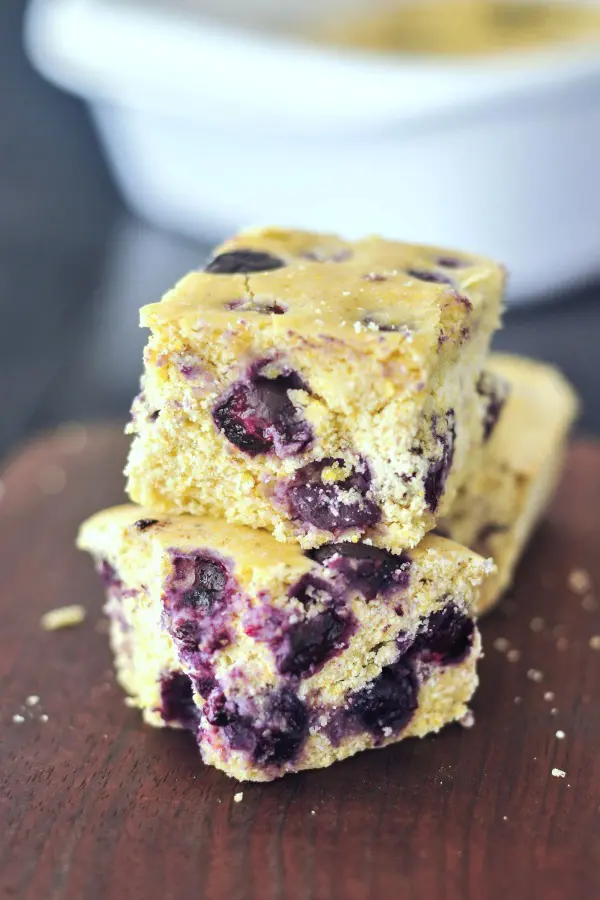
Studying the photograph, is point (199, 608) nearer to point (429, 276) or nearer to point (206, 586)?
point (206, 586)

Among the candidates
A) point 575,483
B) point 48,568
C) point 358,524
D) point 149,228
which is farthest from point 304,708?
point 149,228

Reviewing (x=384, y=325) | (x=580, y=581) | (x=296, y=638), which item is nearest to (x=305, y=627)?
(x=296, y=638)

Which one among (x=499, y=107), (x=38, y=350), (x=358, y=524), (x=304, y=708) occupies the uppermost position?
(x=499, y=107)

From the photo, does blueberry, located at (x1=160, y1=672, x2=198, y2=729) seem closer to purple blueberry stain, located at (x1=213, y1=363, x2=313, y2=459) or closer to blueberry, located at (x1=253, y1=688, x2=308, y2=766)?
blueberry, located at (x1=253, y1=688, x2=308, y2=766)

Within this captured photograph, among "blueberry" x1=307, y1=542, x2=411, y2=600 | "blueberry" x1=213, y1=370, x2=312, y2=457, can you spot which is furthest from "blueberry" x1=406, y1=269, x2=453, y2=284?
"blueberry" x1=307, y1=542, x2=411, y2=600

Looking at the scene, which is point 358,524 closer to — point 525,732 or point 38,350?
point 525,732

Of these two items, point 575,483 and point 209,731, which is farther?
point 575,483
